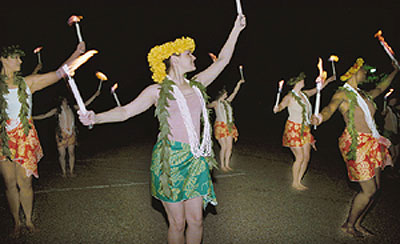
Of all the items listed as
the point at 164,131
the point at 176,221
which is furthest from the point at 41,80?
the point at 176,221

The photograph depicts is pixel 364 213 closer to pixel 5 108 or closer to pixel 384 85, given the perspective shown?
pixel 384 85

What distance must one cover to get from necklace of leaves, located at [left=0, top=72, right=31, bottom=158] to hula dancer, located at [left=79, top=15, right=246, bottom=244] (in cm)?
185

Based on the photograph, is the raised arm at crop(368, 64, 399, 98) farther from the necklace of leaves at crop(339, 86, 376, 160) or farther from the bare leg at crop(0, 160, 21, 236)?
the bare leg at crop(0, 160, 21, 236)

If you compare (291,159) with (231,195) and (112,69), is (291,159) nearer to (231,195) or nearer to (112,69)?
(231,195)

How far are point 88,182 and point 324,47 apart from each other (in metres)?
21.1

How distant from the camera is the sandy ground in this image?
165 inches

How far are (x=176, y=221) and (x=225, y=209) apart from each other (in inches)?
92.8

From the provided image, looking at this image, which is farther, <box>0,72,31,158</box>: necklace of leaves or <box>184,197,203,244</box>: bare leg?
<box>0,72,31,158</box>: necklace of leaves

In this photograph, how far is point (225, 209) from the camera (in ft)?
17.2

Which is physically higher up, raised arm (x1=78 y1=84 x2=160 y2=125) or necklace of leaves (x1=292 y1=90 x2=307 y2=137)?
raised arm (x1=78 y1=84 x2=160 y2=125)

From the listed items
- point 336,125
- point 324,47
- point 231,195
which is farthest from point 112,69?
point 231,195

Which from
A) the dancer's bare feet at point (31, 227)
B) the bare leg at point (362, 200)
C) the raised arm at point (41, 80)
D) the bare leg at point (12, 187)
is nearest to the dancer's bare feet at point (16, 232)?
the bare leg at point (12, 187)

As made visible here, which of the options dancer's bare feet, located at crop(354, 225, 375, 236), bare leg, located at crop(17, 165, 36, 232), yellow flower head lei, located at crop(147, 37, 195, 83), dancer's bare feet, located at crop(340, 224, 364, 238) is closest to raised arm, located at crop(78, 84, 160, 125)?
yellow flower head lei, located at crop(147, 37, 195, 83)

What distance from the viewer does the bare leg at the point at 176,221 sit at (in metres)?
3.01
